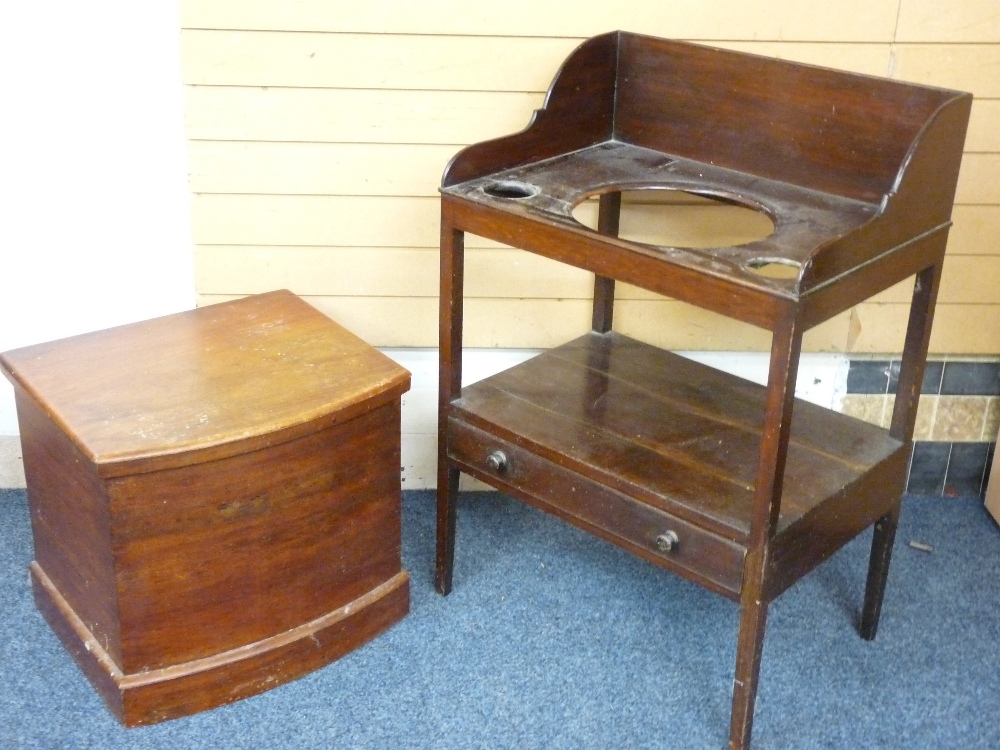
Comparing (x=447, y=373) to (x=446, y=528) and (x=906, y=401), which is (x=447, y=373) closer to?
(x=446, y=528)

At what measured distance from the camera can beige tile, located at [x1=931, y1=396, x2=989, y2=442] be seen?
301cm

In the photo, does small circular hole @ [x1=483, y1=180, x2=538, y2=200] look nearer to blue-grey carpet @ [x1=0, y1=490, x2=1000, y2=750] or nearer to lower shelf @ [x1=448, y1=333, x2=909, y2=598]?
lower shelf @ [x1=448, y1=333, x2=909, y2=598]

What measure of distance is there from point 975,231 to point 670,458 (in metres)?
0.99

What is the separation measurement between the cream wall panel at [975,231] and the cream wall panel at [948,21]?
363mm

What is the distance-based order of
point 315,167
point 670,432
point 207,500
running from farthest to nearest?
1. point 315,167
2. point 670,432
3. point 207,500

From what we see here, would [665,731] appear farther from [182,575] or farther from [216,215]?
[216,215]

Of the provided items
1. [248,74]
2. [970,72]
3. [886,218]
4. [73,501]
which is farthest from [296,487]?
[970,72]

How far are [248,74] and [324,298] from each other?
0.51 metres

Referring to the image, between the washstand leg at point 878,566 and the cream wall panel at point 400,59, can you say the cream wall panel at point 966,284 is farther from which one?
the washstand leg at point 878,566

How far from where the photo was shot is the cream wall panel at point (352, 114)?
2.68m

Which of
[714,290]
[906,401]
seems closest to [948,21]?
[906,401]

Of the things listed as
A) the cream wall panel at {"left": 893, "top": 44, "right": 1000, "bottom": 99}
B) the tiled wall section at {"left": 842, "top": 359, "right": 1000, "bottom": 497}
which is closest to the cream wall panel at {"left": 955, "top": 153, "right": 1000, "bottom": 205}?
the cream wall panel at {"left": 893, "top": 44, "right": 1000, "bottom": 99}

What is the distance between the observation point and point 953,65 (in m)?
2.67

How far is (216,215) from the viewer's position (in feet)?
9.11
